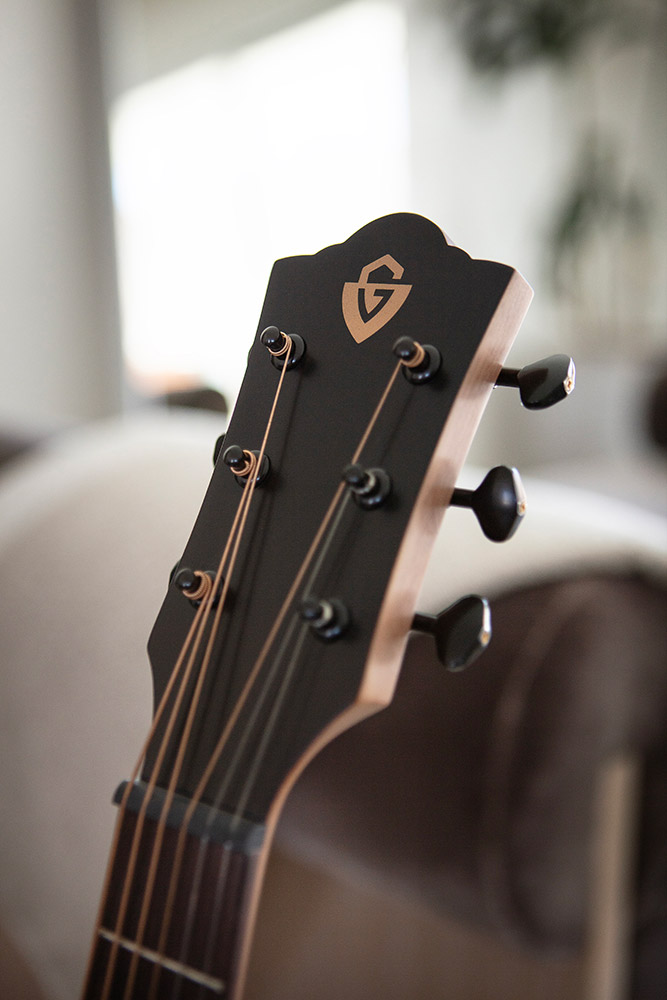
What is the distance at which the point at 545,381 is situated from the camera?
204 millimetres

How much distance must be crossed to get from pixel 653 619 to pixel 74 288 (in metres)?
1.46

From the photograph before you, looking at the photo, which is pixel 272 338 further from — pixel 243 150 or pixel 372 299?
pixel 243 150

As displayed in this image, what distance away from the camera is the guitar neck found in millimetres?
222

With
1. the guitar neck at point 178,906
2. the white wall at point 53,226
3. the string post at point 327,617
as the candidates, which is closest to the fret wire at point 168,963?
the guitar neck at point 178,906

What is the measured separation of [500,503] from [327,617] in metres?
0.05

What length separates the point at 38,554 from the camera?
1.32 feet

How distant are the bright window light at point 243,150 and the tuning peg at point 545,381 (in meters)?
1.17

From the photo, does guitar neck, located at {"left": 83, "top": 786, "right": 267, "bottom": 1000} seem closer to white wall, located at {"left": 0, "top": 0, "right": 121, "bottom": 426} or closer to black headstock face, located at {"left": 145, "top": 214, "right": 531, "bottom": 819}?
black headstock face, located at {"left": 145, "top": 214, "right": 531, "bottom": 819}

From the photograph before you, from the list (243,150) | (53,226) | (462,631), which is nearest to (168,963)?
(462,631)

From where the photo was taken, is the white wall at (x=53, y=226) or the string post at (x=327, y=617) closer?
the string post at (x=327, y=617)

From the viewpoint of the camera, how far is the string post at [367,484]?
0.68 feet

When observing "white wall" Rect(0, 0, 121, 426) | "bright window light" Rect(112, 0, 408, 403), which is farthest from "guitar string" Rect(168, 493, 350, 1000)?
"bright window light" Rect(112, 0, 408, 403)

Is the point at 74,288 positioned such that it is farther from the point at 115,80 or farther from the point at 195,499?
the point at 195,499

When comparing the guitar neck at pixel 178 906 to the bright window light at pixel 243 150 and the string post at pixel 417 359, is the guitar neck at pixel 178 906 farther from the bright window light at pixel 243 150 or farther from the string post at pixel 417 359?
the bright window light at pixel 243 150
